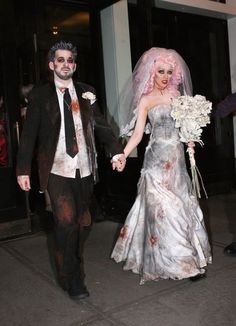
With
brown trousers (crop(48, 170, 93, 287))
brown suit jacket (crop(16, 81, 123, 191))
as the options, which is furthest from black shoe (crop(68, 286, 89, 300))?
brown suit jacket (crop(16, 81, 123, 191))

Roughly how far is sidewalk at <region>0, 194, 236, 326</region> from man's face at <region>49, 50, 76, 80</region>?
70.2 inches

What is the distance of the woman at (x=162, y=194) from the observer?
11.4 feet

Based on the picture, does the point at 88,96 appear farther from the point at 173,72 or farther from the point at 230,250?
the point at 230,250

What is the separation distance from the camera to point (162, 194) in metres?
3.57

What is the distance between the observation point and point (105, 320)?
2.91 metres

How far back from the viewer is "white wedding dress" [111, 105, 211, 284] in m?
3.46

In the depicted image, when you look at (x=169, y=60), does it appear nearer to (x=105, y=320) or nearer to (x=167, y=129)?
(x=167, y=129)

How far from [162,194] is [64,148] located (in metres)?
0.98

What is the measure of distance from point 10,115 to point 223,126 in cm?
396

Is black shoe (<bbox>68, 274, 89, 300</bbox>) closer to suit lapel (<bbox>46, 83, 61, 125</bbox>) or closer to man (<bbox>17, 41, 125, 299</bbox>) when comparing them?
man (<bbox>17, 41, 125, 299</bbox>)

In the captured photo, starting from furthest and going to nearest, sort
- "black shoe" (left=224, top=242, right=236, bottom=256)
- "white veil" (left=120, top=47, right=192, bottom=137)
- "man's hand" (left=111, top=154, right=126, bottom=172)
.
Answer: "black shoe" (left=224, top=242, right=236, bottom=256) → "white veil" (left=120, top=47, right=192, bottom=137) → "man's hand" (left=111, top=154, right=126, bottom=172)

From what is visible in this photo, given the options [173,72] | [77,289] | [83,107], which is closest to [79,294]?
[77,289]

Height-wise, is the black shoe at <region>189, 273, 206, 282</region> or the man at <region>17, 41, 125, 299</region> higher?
the man at <region>17, 41, 125, 299</region>

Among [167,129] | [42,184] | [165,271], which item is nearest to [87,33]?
[167,129]
